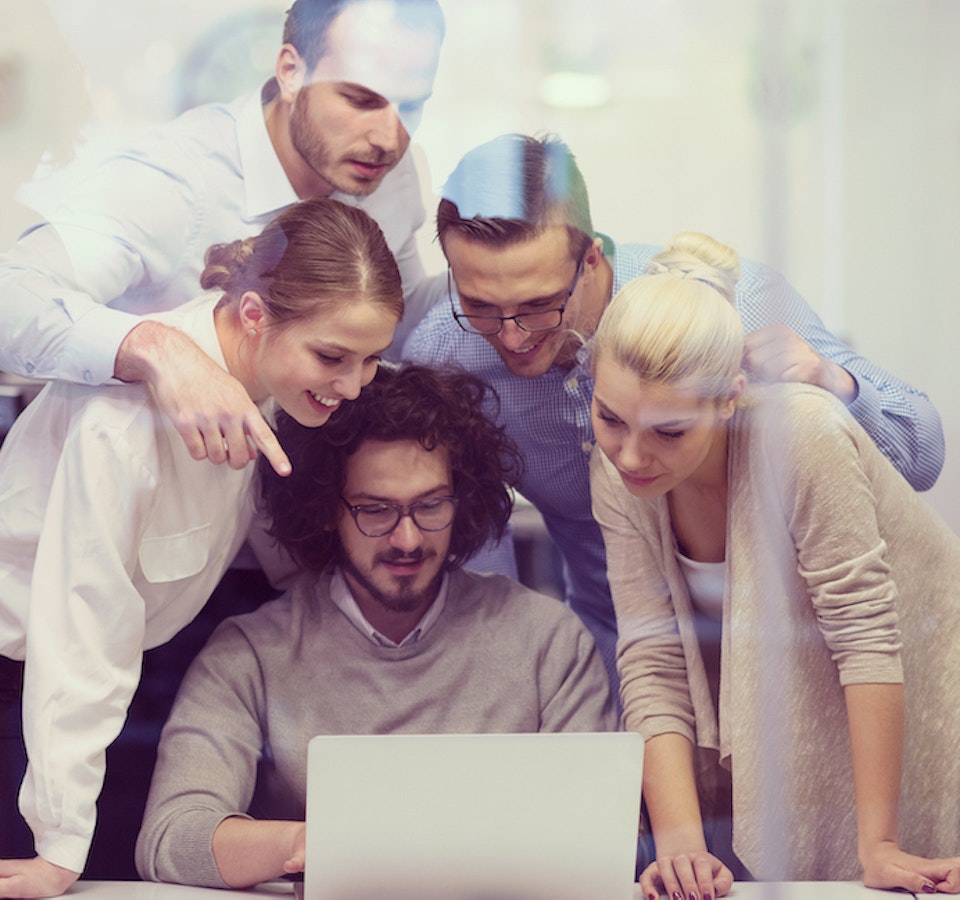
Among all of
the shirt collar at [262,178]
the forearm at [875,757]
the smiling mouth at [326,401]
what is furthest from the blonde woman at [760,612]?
the shirt collar at [262,178]

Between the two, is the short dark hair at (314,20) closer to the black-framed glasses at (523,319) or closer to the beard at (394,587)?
the black-framed glasses at (523,319)

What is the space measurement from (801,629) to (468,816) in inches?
19.1

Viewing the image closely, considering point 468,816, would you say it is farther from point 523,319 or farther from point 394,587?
point 523,319

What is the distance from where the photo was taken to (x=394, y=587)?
1524mm

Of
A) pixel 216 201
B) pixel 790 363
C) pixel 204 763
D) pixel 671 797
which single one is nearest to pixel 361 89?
pixel 216 201

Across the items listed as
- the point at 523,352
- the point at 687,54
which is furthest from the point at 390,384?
the point at 687,54

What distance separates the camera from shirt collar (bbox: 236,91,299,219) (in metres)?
1.44

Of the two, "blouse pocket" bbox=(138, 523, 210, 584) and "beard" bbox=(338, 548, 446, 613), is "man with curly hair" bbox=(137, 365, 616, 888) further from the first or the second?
"blouse pocket" bbox=(138, 523, 210, 584)

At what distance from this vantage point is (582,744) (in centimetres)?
137

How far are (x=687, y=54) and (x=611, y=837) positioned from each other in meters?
1.00

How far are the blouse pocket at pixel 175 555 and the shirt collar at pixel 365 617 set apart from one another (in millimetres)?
179

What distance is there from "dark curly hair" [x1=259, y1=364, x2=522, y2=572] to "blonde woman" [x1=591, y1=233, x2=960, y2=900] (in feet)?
0.47

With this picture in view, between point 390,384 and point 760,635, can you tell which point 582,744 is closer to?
point 760,635

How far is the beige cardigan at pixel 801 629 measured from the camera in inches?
56.7
